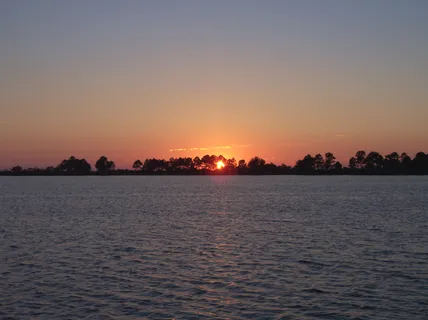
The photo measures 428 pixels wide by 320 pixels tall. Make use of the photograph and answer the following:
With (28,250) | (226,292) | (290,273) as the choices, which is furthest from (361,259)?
(28,250)

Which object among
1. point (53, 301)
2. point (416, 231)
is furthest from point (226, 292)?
point (416, 231)

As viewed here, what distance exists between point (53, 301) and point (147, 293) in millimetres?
3922

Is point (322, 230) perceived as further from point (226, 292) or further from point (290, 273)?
point (226, 292)

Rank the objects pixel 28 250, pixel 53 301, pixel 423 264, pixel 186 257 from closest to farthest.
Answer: pixel 53 301
pixel 423 264
pixel 186 257
pixel 28 250

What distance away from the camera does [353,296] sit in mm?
21438

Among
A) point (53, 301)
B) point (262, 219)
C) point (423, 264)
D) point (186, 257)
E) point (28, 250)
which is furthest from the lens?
point (262, 219)

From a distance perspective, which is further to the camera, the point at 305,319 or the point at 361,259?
the point at 361,259

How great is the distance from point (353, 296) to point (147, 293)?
8.88m

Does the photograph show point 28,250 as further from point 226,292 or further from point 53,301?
point 226,292

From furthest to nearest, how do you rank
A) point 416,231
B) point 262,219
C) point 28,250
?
point 262,219
point 416,231
point 28,250

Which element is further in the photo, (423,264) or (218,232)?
(218,232)

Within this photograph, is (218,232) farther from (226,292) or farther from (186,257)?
(226,292)

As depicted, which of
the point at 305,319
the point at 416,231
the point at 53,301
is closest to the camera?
the point at 305,319

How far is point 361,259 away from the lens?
97.1ft
